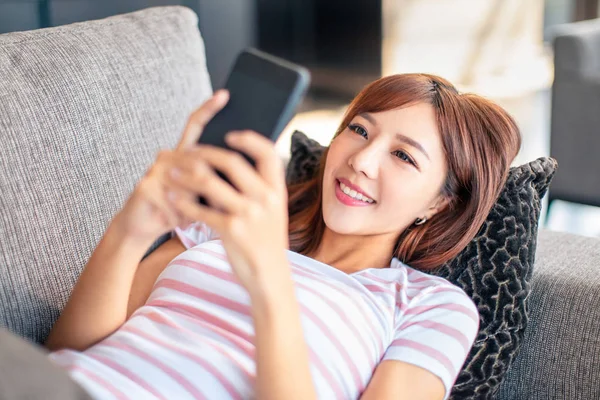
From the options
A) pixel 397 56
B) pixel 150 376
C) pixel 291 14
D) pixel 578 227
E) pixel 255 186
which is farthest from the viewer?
pixel 397 56

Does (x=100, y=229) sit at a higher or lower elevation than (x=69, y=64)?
lower

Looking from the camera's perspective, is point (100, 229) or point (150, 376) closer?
point (150, 376)

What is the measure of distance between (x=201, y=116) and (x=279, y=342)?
28cm

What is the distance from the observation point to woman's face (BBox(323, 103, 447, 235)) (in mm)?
1232

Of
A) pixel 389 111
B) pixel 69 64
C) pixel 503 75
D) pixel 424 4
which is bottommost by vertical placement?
pixel 503 75

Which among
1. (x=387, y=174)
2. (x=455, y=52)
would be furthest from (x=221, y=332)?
(x=455, y=52)

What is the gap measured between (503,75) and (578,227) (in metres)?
2.93

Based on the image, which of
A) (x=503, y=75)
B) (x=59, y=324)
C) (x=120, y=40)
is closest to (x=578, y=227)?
(x=120, y=40)

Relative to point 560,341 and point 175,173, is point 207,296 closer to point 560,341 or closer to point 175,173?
point 175,173

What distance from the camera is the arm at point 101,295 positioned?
1000 millimetres

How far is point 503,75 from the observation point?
18.6 ft

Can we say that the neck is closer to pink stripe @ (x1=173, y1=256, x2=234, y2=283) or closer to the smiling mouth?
the smiling mouth

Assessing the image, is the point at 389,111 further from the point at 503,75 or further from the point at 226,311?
the point at 503,75

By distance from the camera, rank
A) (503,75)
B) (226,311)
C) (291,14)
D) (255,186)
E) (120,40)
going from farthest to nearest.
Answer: (503,75) < (291,14) < (120,40) < (226,311) < (255,186)
